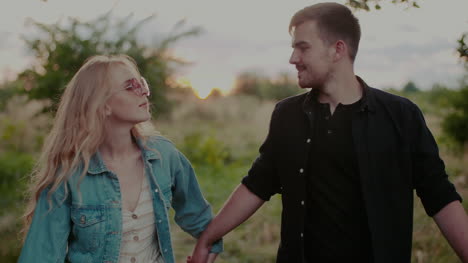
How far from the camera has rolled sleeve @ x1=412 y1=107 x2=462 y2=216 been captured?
2650 millimetres

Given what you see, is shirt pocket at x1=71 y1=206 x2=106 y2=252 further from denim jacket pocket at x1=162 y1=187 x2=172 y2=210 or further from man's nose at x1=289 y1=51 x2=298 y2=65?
man's nose at x1=289 y1=51 x2=298 y2=65

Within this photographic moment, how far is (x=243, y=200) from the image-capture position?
10.2 ft

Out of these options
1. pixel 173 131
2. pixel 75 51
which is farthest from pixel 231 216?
pixel 173 131

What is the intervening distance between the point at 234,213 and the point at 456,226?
126cm

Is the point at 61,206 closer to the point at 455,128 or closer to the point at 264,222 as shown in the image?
the point at 264,222

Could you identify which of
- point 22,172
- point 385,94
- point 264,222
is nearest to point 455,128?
point 264,222

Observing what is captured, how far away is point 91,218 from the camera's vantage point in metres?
2.63

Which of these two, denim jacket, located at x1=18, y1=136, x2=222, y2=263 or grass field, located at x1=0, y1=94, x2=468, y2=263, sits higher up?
denim jacket, located at x1=18, y1=136, x2=222, y2=263

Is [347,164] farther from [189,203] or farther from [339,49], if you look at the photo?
[189,203]

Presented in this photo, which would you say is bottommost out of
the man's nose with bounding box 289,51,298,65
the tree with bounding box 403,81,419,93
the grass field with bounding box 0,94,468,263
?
the grass field with bounding box 0,94,468,263

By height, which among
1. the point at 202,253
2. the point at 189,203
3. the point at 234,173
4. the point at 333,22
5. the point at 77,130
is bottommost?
the point at 234,173

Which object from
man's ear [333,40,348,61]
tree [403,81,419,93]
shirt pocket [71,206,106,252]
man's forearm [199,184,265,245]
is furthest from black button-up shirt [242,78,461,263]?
tree [403,81,419,93]

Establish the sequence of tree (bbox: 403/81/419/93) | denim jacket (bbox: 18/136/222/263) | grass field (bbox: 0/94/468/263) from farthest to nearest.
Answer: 1. tree (bbox: 403/81/419/93)
2. grass field (bbox: 0/94/468/263)
3. denim jacket (bbox: 18/136/222/263)

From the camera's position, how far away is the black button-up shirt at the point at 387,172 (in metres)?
2.64
